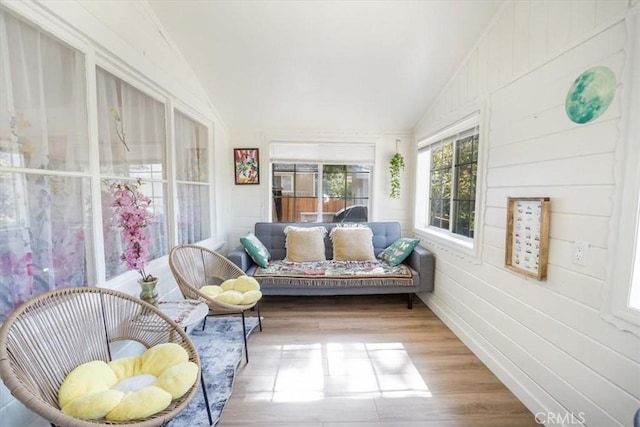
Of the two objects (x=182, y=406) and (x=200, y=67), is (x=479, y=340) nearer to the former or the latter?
(x=182, y=406)

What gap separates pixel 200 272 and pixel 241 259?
1.81 ft

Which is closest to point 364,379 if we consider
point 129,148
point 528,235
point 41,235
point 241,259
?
point 528,235

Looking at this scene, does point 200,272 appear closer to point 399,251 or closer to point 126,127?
point 126,127

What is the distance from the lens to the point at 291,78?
2729mm

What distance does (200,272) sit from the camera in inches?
91.8

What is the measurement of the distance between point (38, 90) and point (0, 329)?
1.01 m

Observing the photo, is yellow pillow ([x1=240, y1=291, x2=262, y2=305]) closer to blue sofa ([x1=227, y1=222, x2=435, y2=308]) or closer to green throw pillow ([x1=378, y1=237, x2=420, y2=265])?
blue sofa ([x1=227, y1=222, x2=435, y2=308])

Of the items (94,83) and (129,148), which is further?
(129,148)

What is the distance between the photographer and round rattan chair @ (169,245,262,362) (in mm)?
1885

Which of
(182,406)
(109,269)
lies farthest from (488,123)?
(109,269)

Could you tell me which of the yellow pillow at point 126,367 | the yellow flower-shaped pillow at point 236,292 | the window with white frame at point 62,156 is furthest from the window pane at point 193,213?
the yellow pillow at point 126,367

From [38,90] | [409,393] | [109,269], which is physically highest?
[38,90]

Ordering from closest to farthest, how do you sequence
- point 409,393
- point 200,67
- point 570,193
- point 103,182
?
point 570,193 < point 103,182 < point 409,393 < point 200,67

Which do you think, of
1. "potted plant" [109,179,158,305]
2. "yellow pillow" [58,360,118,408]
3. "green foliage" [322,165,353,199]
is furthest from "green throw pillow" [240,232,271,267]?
"yellow pillow" [58,360,118,408]
